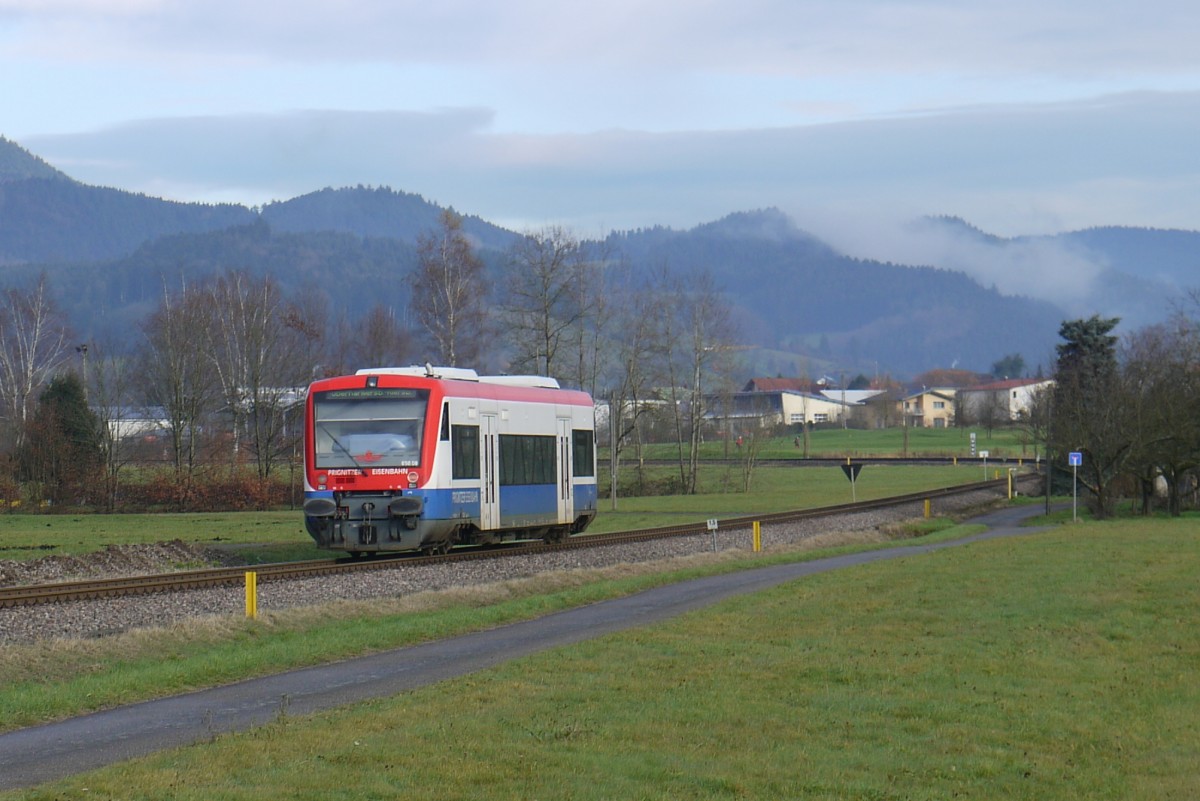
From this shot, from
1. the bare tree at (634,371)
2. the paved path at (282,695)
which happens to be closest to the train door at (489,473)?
the paved path at (282,695)

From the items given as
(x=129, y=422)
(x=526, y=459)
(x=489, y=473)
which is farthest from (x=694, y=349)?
(x=489, y=473)

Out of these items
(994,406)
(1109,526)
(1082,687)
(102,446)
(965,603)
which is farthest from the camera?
(994,406)

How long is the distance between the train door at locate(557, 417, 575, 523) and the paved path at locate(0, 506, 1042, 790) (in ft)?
36.5

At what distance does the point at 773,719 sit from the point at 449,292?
182 feet

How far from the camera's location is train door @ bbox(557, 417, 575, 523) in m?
34.8

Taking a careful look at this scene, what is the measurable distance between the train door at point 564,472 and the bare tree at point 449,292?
3013 cm

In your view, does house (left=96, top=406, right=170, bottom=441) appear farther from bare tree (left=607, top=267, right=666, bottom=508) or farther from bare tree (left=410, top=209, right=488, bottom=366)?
bare tree (left=607, top=267, right=666, bottom=508)

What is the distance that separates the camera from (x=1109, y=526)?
47719mm

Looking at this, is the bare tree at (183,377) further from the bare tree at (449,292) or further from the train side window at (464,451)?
the train side window at (464,451)

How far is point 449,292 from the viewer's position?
6581 centimetres

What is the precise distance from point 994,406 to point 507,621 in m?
152

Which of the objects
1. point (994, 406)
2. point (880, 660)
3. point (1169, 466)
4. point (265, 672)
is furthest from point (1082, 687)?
point (994, 406)

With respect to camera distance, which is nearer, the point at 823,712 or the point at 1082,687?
the point at 823,712

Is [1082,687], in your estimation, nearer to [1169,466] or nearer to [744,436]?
[1169,466]
